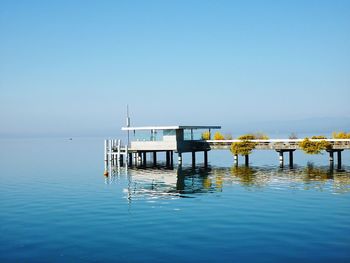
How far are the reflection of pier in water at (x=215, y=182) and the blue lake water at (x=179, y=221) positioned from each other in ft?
0.30

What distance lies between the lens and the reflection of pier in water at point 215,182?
1449 inches

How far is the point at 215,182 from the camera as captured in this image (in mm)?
42656

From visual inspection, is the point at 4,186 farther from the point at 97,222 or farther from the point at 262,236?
the point at 262,236

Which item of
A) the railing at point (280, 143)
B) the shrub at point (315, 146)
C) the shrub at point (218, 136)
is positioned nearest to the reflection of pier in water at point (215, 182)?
the shrub at point (315, 146)

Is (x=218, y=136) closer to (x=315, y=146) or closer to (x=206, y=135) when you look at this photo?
(x=206, y=135)

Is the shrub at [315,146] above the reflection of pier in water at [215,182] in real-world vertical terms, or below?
above

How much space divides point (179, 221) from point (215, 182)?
59.7 ft

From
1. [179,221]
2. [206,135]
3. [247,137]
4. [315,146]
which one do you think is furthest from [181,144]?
[179,221]

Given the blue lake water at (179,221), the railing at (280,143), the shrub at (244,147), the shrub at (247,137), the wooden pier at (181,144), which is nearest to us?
the blue lake water at (179,221)

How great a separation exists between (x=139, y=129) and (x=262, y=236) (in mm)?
43472

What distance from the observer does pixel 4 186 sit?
43875 mm

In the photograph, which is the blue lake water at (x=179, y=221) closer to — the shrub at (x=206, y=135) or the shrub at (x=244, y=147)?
the shrub at (x=244, y=147)

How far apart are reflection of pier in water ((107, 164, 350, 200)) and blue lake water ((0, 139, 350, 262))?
9 cm

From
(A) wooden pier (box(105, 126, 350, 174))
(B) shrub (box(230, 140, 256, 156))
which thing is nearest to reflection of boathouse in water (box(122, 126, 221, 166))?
(A) wooden pier (box(105, 126, 350, 174))
